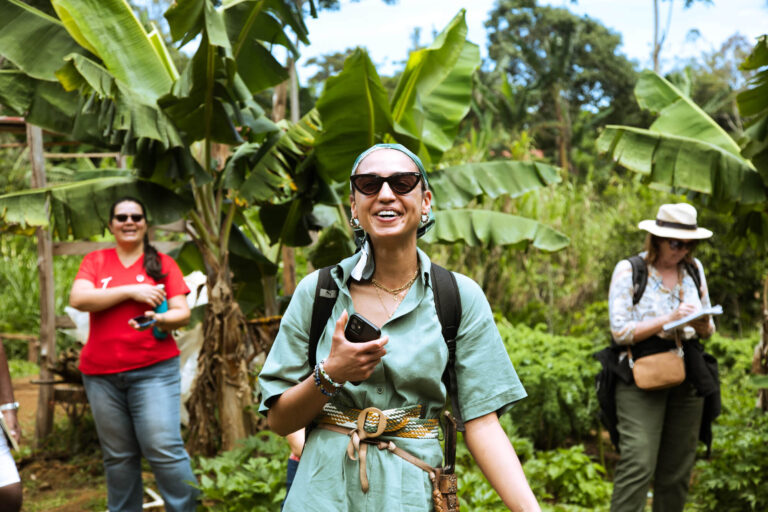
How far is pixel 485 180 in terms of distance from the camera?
7152 mm

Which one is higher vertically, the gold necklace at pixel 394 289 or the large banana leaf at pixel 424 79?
the large banana leaf at pixel 424 79

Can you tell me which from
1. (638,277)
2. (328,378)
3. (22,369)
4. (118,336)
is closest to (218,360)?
(118,336)

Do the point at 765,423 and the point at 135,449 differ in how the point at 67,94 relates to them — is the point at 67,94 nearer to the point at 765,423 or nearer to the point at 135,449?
the point at 135,449

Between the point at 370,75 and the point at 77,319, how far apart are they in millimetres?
4081

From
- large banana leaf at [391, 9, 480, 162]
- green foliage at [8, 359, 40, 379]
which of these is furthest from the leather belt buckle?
green foliage at [8, 359, 40, 379]

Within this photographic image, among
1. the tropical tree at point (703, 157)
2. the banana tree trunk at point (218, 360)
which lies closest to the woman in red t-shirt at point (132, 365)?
the banana tree trunk at point (218, 360)

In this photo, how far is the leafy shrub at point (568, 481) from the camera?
603cm

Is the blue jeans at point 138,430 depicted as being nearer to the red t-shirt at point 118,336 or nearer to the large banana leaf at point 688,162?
the red t-shirt at point 118,336

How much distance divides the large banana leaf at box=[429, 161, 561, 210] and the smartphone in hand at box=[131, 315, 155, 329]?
10.4ft

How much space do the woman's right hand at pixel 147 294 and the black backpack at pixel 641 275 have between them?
2.92m

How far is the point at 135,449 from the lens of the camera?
4.71 metres

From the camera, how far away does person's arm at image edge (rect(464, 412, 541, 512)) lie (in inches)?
80.0

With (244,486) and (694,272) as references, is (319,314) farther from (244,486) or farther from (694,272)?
(694,272)

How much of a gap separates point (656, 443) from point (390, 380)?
2985mm
